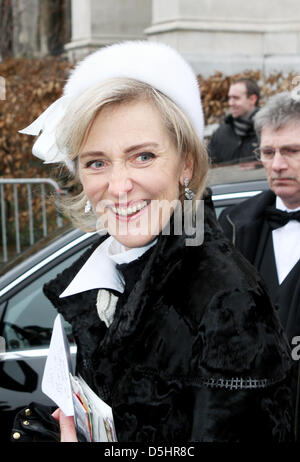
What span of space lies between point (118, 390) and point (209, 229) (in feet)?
1.40

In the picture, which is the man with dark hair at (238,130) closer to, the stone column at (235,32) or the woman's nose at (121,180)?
the stone column at (235,32)

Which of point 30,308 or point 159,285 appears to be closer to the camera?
point 159,285

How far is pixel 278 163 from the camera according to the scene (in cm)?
286

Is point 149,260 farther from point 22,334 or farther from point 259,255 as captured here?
point 22,334

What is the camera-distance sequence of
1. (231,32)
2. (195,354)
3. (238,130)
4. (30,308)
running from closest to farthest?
(195,354) → (30,308) → (238,130) → (231,32)

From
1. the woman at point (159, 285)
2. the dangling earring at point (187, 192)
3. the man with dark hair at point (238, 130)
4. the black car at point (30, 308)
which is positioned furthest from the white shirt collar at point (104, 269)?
the man with dark hair at point (238, 130)

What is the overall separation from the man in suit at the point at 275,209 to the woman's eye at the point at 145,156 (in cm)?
121

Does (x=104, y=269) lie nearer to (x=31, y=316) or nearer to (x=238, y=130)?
(x=31, y=316)

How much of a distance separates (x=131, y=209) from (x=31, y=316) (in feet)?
5.37

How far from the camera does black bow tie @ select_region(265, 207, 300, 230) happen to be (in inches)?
108

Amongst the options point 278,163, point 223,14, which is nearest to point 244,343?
point 278,163

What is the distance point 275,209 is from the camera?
→ 2.82 meters

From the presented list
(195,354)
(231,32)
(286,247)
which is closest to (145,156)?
(195,354)

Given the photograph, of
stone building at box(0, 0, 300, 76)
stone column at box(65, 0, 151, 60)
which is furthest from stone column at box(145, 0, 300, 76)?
stone column at box(65, 0, 151, 60)
